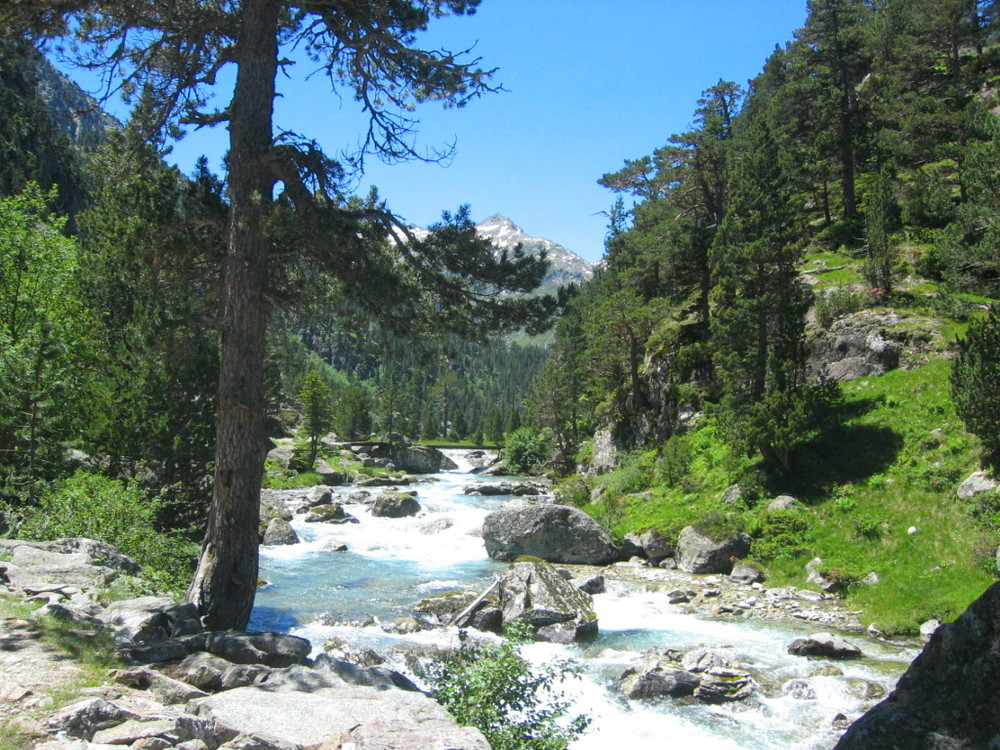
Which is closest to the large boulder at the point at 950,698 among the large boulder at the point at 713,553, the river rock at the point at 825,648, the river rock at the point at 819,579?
the river rock at the point at 825,648

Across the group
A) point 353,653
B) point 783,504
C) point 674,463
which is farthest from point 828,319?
point 353,653

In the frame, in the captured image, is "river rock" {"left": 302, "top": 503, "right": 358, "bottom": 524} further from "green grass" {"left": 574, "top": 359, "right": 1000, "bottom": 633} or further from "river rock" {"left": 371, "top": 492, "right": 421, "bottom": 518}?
"green grass" {"left": 574, "top": 359, "right": 1000, "bottom": 633}

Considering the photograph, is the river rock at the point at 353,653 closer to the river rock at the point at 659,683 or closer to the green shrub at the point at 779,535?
the river rock at the point at 659,683

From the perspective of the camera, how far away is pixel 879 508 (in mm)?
19016

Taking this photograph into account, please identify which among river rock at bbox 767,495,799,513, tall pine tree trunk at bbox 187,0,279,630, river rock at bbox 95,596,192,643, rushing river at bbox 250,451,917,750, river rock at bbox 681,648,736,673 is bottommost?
rushing river at bbox 250,451,917,750

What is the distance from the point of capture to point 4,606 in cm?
711

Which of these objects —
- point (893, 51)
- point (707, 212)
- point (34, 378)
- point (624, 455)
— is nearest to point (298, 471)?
point (624, 455)

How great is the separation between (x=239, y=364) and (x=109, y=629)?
3.63 metres

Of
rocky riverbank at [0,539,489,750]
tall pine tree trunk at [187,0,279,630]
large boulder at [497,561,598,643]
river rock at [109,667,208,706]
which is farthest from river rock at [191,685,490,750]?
large boulder at [497,561,598,643]

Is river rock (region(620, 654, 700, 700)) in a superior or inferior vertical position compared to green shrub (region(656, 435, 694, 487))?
inferior

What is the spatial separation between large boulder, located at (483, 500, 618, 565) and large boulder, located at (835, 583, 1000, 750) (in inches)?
736

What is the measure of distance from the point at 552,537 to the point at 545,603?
25.0 feet

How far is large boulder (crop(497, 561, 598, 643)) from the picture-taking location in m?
15.1

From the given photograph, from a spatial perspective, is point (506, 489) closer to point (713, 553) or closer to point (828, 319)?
point (828, 319)
